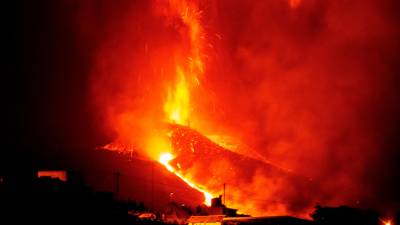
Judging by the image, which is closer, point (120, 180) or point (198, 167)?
point (120, 180)

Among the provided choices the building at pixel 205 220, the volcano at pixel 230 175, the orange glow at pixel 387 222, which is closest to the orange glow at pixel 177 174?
the volcano at pixel 230 175

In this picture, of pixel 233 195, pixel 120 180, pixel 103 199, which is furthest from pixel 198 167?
pixel 103 199

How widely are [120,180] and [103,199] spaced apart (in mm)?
18130

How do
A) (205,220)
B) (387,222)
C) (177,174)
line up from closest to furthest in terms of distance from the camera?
(205,220) < (387,222) < (177,174)

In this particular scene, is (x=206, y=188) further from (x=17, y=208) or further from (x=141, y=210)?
(x=17, y=208)

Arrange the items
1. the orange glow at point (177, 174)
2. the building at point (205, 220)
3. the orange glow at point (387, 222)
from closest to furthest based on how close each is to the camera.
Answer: the building at point (205, 220), the orange glow at point (387, 222), the orange glow at point (177, 174)

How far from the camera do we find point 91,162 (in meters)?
55.8

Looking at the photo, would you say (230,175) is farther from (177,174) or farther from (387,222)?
(387,222)

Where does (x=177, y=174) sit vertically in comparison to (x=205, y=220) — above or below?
above

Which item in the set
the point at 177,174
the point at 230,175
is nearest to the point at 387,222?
the point at 230,175

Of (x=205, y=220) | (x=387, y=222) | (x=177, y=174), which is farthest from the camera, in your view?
(x=177, y=174)

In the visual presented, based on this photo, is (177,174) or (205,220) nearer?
(205,220)

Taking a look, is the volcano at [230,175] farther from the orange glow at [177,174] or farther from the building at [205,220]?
the building at [205,220]

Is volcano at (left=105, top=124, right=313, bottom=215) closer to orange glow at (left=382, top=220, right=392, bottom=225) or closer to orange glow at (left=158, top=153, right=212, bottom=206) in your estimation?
orange glow at (left=158, top=153, right=212, bottom=206)
